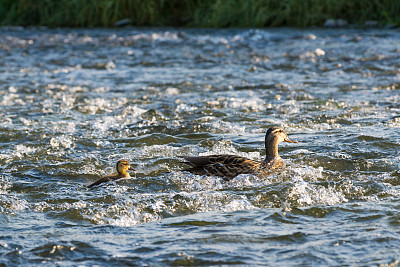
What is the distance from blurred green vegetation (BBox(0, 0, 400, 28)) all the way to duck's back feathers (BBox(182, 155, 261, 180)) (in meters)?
13.6

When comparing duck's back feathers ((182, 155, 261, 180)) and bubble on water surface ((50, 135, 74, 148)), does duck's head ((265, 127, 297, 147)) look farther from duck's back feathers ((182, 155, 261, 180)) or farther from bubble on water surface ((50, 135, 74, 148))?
bubble on water surface ((50, 135, 74, 148))

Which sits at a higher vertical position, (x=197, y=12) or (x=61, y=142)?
(x=197, y=12)

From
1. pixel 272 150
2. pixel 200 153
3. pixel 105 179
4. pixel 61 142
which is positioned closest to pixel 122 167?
pixel 105 179

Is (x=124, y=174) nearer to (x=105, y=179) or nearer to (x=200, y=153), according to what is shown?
(x=105, y=179)

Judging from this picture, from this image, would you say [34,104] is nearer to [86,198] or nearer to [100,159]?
[100,159]

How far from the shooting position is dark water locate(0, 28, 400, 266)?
4.57 m

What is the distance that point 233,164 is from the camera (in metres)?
6.19

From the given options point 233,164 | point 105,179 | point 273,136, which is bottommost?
point 105,179

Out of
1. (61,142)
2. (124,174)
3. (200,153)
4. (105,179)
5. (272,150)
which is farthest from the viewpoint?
(61,142)

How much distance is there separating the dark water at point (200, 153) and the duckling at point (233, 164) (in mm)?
108

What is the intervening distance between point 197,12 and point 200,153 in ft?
46.6

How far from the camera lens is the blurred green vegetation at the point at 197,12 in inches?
763

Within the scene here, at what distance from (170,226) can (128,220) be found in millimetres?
377

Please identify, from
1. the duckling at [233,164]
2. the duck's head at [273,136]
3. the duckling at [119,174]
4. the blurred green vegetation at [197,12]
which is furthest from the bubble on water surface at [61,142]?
the blurred green vegetation at [197,12]
